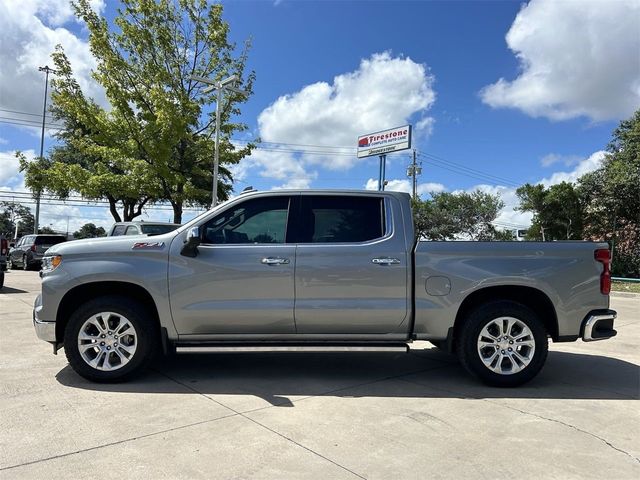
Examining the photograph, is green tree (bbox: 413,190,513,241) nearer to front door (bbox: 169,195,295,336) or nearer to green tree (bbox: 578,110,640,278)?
green tree (bbox: 578,110,640,278)

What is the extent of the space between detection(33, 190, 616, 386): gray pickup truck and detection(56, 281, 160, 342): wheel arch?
2 cm

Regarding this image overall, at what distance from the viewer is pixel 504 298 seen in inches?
209

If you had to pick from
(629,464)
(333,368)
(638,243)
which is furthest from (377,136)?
(629,464)

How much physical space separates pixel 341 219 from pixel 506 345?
2.04 metres

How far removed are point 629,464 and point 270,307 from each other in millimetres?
3115

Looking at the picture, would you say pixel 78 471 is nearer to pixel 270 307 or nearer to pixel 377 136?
pixel 270 307

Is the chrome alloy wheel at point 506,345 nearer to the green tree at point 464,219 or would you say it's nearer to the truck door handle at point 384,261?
the truck door handle at point 384,261

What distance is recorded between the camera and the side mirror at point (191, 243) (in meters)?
4.95

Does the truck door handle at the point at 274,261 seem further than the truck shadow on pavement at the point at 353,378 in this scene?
Yes

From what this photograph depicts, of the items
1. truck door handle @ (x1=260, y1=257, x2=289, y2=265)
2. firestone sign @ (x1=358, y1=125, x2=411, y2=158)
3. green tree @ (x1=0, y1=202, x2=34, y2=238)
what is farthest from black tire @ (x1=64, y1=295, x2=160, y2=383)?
green tree @ (x1=0, y1=202, x2=34, y2=238)

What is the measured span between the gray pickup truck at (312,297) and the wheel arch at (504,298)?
7 centimetres

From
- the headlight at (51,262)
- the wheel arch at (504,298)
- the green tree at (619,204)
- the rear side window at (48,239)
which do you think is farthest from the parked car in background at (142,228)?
the green tree at (619,204)

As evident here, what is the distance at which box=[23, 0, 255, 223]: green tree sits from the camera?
17234 millimetres

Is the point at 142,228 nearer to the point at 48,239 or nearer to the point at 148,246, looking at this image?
the point at 148,246
